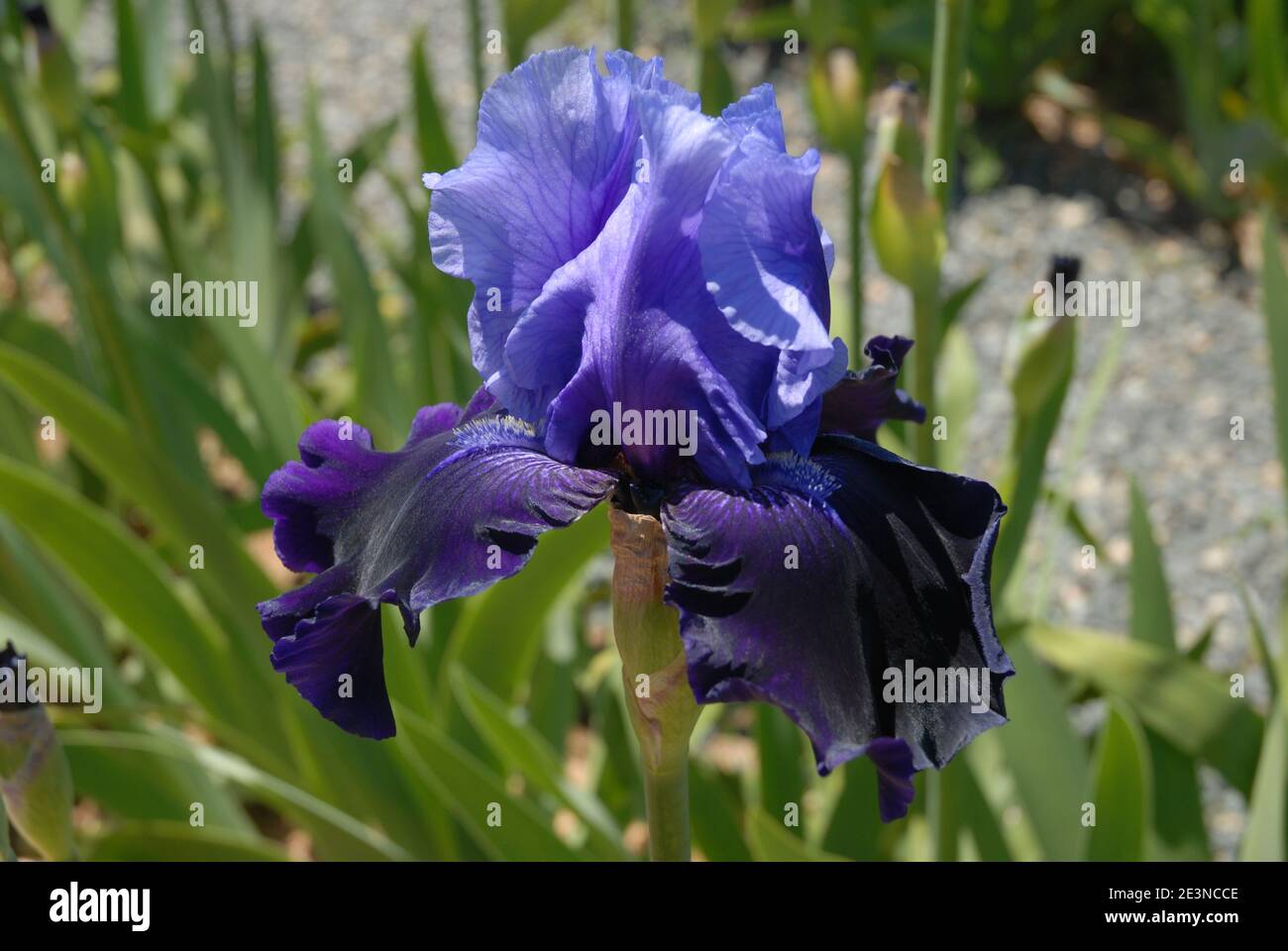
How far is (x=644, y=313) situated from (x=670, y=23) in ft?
12.8

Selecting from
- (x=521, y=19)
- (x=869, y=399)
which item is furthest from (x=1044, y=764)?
(x=521, y=19)

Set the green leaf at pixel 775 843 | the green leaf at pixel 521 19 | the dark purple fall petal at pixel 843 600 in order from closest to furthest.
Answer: the dark purple fall petal at pixel 843 600 < the green leaf at pixel 775 843 < the green leaf at pixel 521 19

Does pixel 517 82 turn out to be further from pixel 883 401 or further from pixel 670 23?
pixel 670 23

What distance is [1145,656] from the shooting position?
1.47 meters

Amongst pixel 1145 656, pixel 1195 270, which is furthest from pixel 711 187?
pixel 1195 270

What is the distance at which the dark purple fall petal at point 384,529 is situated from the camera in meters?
0.78

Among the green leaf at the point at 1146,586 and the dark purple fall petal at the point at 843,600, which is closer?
the dark purple fall petal at the point at 843,600

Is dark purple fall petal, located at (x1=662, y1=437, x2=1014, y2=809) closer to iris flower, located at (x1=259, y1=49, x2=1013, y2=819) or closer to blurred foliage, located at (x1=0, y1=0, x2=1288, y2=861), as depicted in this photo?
iris flower, located at (x1=259, y1=49, x2=1013, y2=819)

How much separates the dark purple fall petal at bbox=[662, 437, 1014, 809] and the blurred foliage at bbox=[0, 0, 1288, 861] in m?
0.47

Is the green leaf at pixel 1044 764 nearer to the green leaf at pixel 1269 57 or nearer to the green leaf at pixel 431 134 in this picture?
the green leaf at pixel 431 134

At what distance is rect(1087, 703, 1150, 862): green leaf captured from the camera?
1248mm

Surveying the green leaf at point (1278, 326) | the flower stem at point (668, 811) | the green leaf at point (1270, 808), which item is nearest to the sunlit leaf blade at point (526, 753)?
the flower stem at point (668, 811)

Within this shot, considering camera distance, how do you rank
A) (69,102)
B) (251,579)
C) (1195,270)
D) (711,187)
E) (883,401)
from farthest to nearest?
1. (1195,270)
2. (69,102)
3. (251,579)
4. (883,401)
5. (711,187)

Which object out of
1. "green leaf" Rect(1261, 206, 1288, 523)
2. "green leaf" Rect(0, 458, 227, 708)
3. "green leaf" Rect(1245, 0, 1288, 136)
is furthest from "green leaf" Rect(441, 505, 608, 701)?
"green leaf" Rect(1245, 0, 1288, 136)
